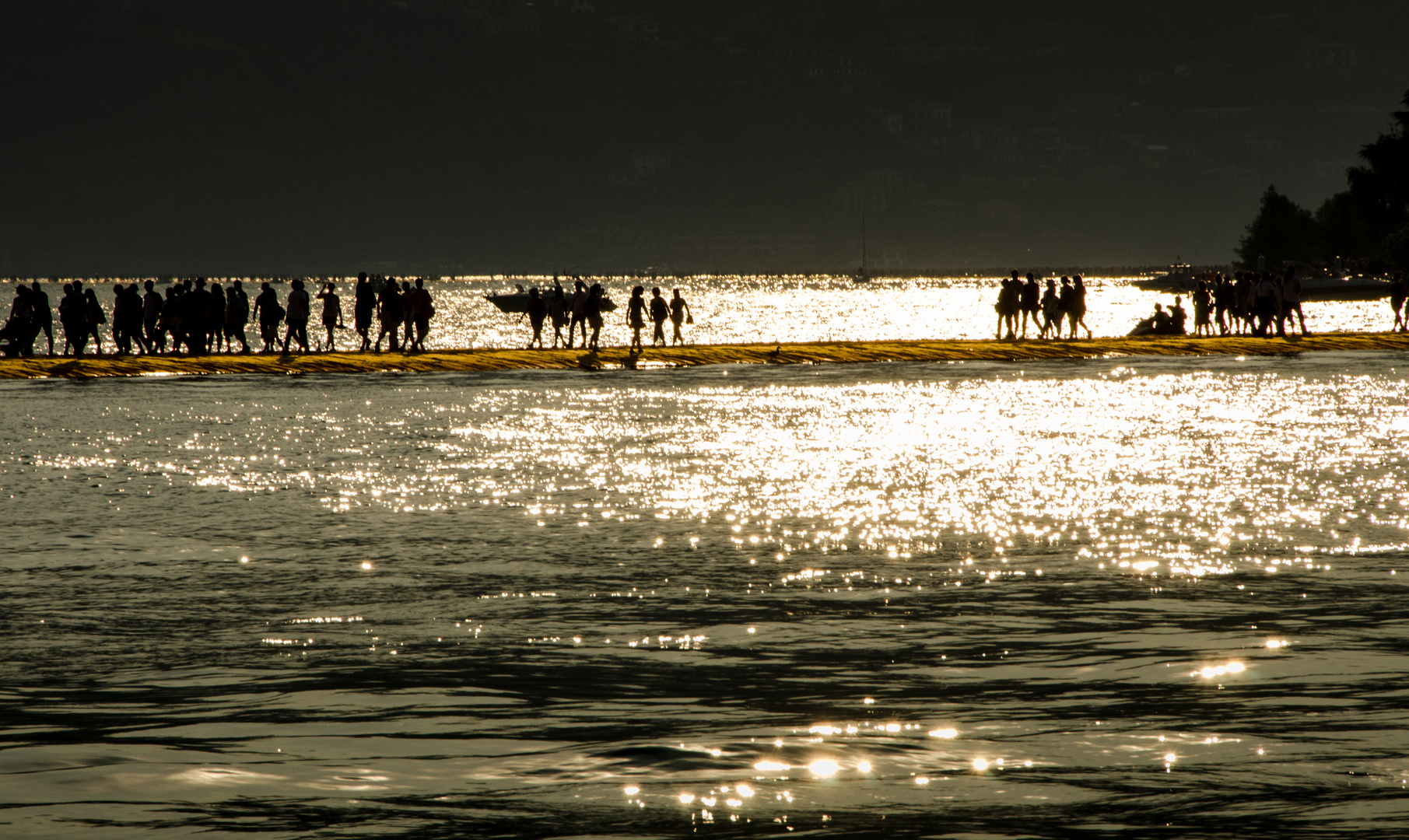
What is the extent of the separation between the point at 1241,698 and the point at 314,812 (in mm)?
4174

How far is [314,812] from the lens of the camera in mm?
5578

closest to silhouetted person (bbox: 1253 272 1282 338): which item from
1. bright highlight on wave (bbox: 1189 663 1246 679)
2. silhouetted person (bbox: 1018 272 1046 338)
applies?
silhouetted person (bbox: 1018 272 1046 338)

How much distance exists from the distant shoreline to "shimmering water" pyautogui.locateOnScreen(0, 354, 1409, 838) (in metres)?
13.3

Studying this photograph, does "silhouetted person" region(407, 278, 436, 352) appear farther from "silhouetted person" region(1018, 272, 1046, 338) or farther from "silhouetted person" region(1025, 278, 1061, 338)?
"silhouetted person" region(1025, 278, 1061, 338)

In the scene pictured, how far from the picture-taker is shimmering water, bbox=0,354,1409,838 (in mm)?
5738

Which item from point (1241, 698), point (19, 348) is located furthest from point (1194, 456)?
point (19, 348)

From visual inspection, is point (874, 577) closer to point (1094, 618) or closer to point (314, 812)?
point (1094, 618)

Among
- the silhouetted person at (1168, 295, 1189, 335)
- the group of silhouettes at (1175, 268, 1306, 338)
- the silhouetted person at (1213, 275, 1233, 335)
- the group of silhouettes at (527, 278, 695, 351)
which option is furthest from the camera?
the silhouetted person at (1168, 295, 1189, 335)

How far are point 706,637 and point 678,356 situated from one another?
26.9 m

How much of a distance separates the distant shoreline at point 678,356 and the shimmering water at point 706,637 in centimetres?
1329

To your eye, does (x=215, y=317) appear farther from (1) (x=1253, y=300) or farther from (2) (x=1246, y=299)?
(2) (x=1246, y=299)

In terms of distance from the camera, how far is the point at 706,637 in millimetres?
8609

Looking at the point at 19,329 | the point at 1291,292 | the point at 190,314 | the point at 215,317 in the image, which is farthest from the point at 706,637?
the point at 1291,292

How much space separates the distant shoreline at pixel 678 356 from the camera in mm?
31391
